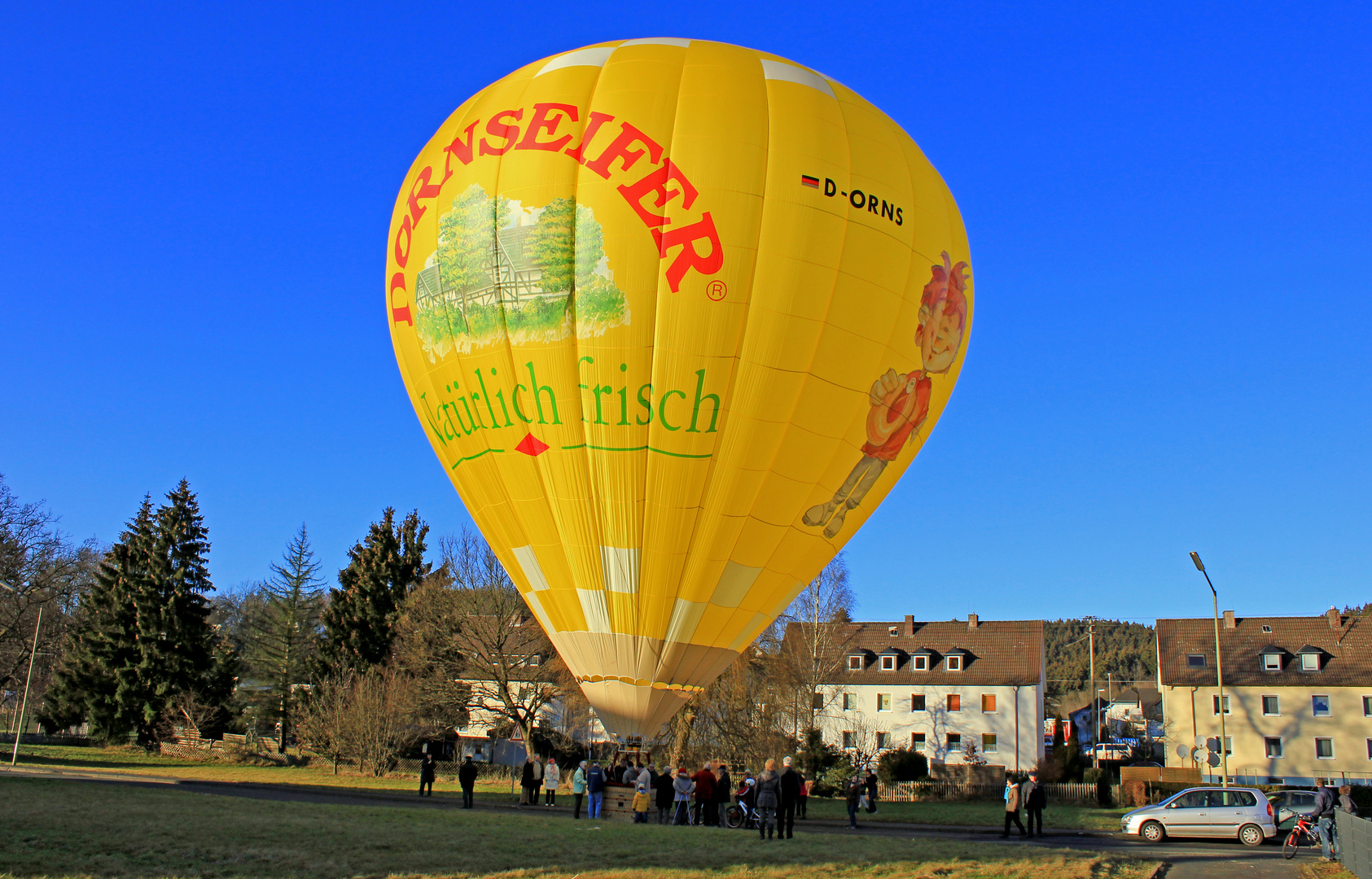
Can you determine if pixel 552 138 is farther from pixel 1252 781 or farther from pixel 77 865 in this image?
pixel 1252 781

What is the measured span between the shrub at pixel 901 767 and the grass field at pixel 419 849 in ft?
94.6

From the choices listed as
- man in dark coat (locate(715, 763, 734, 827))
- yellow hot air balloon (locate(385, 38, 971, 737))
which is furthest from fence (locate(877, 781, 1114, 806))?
yellow hot air balloon (locate(385, 38, 971, 737))

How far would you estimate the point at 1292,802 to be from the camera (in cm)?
2503

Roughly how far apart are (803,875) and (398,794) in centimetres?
1666

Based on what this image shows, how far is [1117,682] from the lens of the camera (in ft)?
386

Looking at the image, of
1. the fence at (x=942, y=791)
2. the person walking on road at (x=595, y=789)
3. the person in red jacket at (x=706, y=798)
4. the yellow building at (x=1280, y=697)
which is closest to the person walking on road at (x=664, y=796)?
the person in red jacket at (x=706, y=798)

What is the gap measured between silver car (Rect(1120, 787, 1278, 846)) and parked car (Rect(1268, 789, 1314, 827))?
3.93 m

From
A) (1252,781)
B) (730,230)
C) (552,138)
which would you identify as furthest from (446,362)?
(1252,781)

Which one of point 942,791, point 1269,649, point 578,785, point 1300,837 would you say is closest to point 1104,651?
point 1269,649

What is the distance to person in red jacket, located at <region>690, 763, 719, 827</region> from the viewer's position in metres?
18.1

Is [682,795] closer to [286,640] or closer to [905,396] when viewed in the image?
[905,396]

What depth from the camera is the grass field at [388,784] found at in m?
26.2

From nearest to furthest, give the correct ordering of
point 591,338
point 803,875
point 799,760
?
point 803,875 < point 591,338 < point 799,760

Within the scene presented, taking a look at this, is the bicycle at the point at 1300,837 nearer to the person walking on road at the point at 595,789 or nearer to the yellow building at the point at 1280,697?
the person walking on road at the point at 595,789
